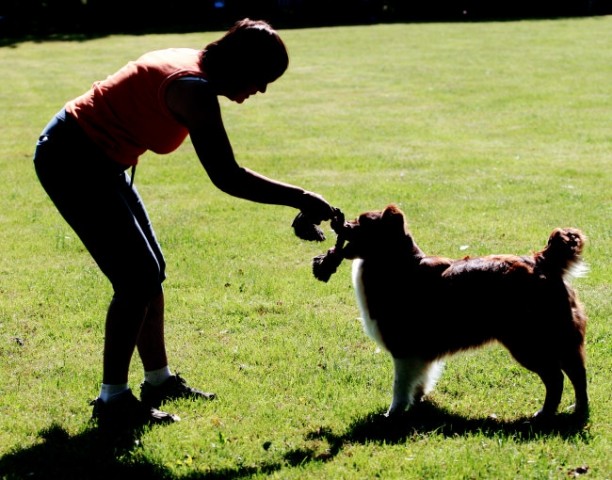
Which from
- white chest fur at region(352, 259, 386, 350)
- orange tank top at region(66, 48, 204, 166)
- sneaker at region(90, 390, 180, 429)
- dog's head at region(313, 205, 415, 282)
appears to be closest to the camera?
orange tank top at region(66, 48, 204, 166)

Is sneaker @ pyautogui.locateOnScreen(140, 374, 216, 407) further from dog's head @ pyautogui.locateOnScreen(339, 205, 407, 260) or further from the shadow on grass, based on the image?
dog's head @ pyautogui.locateOnScreen(339, 205, 407, 260)

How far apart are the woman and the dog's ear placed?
47 centimetres

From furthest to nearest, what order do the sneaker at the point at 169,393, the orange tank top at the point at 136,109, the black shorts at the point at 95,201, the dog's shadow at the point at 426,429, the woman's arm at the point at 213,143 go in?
the sneaker at the point at 169,393, the dog's shadow at the point at 426,429, the black shorts at the point at 95,201, the orange tank top at the point at 136,109, the woman's arm at the point at 213,143

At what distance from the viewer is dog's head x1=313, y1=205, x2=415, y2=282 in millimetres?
4863

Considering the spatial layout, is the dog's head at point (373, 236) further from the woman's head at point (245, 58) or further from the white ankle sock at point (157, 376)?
the white ankle sock at point (157, 376)

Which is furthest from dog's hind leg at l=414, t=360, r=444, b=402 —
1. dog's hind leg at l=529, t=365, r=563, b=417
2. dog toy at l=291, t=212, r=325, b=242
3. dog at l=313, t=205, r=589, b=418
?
dog toy at l=291, t=212, r=325, b=242

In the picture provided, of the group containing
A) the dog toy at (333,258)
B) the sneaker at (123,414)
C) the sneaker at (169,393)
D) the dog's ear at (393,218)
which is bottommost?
the sneaker at (169,393)

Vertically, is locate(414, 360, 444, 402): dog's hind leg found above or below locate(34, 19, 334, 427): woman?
below

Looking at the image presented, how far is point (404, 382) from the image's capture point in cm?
493

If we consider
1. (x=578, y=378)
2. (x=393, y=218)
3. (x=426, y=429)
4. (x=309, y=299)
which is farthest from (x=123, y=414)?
(x=578, y=378)

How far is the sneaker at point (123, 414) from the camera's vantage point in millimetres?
4746

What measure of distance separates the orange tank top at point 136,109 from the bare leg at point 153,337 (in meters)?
0.95

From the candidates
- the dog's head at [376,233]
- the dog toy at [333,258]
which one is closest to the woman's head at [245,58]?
the dog toy at [333,258]

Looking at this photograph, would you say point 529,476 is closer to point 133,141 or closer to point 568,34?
point 133,141
